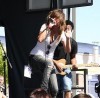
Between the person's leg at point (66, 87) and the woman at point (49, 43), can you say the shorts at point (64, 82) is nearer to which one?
the person's leg at point (66, 87)

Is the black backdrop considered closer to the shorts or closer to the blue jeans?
the shorts

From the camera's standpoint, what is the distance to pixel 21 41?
6.00 meters

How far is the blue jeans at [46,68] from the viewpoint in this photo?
3.53 m

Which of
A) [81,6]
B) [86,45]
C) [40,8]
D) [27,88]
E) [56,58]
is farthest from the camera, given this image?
[86,45]

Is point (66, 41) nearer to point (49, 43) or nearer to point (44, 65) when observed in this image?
point (49, 43)

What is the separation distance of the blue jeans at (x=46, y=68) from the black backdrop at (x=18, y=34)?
7.31 ft

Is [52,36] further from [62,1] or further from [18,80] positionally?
[18,80]

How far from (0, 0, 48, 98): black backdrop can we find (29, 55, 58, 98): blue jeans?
7.31 feet

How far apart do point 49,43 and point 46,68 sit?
257mm

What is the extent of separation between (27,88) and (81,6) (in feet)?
5.41

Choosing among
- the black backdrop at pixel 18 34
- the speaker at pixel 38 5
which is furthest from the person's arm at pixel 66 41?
the black backdrop at pixel 18 34

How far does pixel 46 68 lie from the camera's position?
3.55 meters

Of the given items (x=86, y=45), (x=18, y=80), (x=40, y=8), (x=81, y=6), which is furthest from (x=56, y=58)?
(x=86, y=45)

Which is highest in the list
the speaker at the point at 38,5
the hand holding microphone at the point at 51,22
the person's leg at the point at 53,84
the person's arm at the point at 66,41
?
the speaker at the point at 38,5
